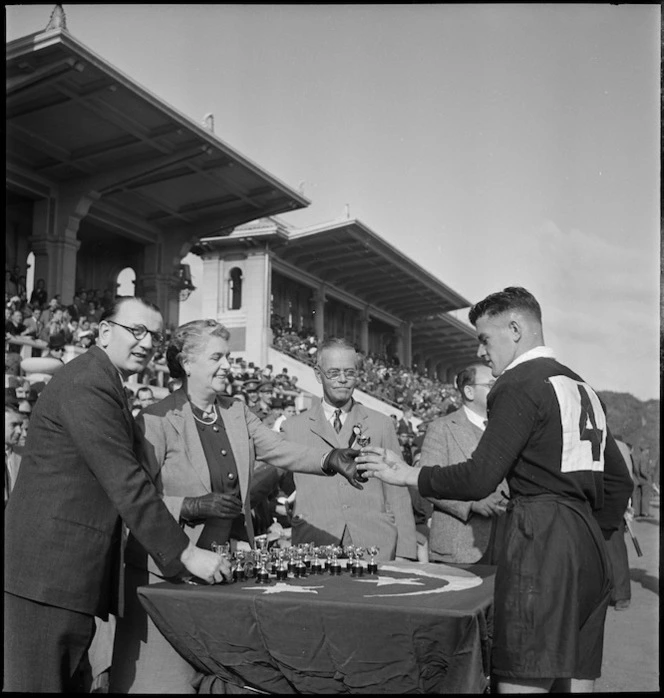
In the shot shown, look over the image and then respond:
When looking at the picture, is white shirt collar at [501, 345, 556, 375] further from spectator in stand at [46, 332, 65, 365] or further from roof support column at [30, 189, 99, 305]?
roof support column at [30, 189, 99, 305]

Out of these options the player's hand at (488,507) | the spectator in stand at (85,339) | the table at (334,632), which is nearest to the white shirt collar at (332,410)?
the player's hand at (488,507)

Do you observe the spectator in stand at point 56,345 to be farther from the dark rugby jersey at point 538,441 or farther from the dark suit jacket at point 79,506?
the dark rugby jersey at point 538,441

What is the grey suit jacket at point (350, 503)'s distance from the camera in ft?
14.4

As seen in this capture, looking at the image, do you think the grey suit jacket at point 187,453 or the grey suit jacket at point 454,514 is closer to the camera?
the grey suit jacket at point 187,453

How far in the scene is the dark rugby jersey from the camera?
2.92 m

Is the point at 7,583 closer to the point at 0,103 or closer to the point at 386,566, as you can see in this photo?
the point at 386,566

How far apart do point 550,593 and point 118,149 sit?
52.1 feet

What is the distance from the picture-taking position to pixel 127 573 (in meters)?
3.47

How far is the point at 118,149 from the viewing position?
16906mm

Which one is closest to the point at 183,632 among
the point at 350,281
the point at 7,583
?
the point at 7,583

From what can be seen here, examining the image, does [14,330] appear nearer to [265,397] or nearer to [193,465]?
[265,397]

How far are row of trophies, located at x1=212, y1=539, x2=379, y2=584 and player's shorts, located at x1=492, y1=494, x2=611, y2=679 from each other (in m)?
0.79

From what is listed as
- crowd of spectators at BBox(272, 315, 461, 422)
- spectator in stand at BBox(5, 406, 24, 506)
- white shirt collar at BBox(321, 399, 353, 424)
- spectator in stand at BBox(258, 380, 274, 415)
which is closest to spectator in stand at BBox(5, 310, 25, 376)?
spectator in stand at BBox(258, 380, 274, 415)

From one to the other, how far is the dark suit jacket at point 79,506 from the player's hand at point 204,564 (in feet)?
0.12
